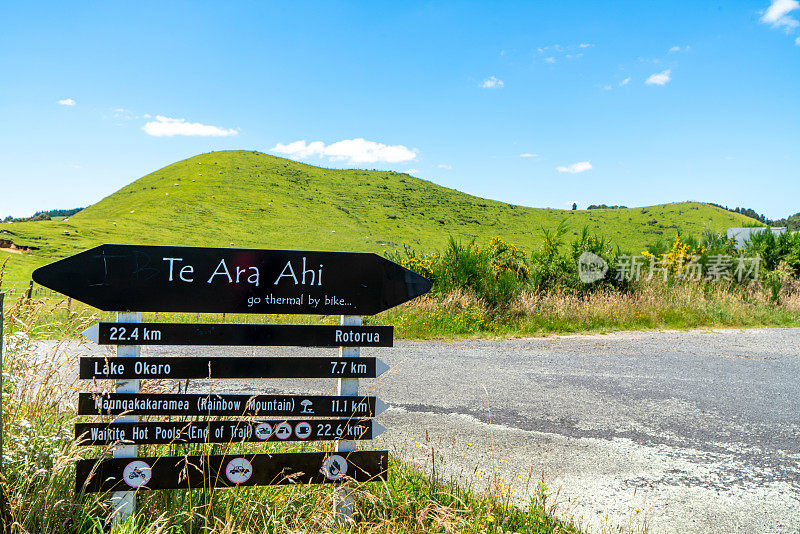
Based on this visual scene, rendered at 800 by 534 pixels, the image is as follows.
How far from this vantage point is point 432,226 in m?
56.7

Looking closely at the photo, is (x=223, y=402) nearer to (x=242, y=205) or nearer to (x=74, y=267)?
(x=74, y=267)

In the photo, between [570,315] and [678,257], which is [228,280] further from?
[678,257]

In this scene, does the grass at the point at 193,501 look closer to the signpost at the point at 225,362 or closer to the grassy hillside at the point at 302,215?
the signpost at the point at 225,362

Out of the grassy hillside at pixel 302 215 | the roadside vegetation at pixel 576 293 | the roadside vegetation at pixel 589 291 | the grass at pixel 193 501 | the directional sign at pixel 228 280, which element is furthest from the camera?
the grassy hillside at pixel 302 215

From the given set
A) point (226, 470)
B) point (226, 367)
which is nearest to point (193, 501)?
point (226, 470)

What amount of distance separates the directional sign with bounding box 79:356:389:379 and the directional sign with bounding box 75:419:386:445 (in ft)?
0.82

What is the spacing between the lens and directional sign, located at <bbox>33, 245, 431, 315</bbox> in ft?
8.82

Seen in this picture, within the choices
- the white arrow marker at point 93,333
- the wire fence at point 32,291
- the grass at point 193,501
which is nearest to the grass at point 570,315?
the wire fence at point 32,291

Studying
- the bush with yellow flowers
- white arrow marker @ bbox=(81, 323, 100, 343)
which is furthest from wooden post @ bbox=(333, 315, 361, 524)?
the bush with yellow flowers

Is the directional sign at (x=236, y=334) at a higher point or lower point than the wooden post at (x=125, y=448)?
higher

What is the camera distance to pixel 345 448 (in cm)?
285

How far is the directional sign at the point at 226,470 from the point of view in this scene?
2594 mm

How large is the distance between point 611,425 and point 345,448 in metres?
3.11

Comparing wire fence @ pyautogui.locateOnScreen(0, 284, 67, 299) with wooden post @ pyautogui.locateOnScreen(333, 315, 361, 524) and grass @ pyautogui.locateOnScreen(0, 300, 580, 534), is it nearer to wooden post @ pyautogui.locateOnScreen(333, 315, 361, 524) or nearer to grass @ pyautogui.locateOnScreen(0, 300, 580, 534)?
grass @ pyautogui.locateOnScreen(0, 300, 580, 534)
